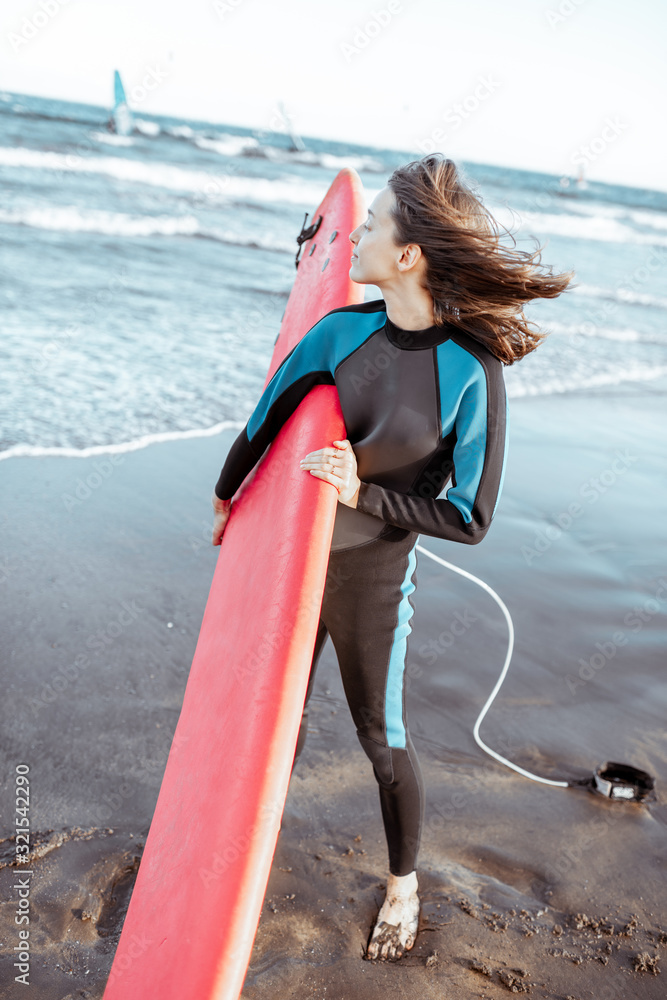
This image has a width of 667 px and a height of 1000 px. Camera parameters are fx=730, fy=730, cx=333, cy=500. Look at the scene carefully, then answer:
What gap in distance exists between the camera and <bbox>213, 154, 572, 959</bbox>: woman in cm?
160

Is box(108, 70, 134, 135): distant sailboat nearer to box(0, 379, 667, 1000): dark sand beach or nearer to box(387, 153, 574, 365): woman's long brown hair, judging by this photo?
box(0, 379, 667, 1000): dark sand beach

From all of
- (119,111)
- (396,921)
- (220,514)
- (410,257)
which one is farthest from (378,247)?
(119,111)

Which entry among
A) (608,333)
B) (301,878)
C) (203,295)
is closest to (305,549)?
(301,878)

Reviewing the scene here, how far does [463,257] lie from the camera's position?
1.56 m

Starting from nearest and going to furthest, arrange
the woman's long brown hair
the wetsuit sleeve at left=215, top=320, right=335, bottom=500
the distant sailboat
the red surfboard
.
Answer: the red surfboard → the woman's long brown hair → the wetsuit sleeve at left=215, top=320, right=335, bottom=500 → the distant sailboat

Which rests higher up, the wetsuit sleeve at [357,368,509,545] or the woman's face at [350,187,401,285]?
the woman's face at [350,187,401,285]

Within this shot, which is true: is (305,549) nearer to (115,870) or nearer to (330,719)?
(115,870)

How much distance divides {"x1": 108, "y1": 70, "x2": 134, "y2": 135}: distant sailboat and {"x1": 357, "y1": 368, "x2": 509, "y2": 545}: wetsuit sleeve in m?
26.9

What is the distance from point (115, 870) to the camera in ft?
6.55

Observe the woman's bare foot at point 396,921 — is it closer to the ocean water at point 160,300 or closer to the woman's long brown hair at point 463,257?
the woman's long brown hair at point 463,257

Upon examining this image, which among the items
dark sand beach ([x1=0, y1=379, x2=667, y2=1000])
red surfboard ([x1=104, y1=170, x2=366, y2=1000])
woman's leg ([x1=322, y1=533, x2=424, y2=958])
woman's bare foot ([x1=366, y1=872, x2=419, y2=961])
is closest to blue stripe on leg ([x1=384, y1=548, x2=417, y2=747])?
woman's leg ([x1=322, y1=533, x2=424, y2=958])

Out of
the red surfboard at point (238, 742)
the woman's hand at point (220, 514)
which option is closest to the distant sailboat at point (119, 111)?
the woman's hand at point (220, 514)

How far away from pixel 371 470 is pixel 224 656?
590mm

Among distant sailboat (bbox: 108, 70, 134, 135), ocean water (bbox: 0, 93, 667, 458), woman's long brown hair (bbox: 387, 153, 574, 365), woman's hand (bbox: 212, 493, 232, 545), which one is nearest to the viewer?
woman's long brown hair (bbox: 387, 153, 574, 365)
